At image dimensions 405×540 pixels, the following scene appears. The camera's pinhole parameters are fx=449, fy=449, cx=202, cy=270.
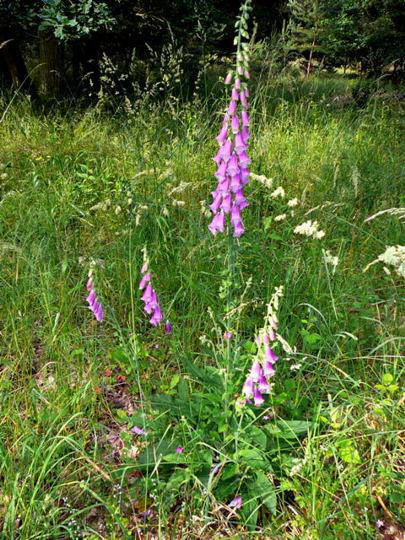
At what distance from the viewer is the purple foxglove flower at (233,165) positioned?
154 centimetres

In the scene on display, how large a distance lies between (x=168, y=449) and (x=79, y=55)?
21.6 feet

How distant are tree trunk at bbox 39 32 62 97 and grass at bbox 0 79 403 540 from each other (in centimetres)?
218

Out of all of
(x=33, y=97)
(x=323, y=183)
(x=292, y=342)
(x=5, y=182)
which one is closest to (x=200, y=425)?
(x=292, y=342)

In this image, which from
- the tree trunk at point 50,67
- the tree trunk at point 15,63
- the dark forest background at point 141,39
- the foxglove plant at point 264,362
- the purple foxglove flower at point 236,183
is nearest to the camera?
the foxglove plant at point 264,362

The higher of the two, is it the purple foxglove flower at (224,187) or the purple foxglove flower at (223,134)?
the purple foxglove flower at (223,134)

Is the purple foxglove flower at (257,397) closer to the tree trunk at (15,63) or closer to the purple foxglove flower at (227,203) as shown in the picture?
the purple foxglove flower at (227,203)

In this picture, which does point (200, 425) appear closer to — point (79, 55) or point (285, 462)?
point (285, 462)

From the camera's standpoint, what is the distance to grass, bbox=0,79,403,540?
5.27 ft

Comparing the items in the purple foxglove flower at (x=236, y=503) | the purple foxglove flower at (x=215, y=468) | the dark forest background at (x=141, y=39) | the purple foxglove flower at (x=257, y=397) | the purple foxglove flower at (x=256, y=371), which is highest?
the dark forest background at (x=141, y=39)

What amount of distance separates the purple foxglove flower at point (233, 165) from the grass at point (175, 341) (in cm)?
66

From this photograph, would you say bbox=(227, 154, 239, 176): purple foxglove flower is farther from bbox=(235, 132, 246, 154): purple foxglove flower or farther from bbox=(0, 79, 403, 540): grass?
bbox=(0, 79, 403, 540): grass

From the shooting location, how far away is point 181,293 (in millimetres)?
2547

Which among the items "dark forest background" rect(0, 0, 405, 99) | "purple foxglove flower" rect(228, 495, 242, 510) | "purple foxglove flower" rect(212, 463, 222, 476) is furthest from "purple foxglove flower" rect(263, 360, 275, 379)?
"dark forest background" rect(0, 0, 405, 99)

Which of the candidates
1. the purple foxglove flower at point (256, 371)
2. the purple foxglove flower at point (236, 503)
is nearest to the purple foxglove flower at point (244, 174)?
the purple foxglove flower at point (256, 371)
